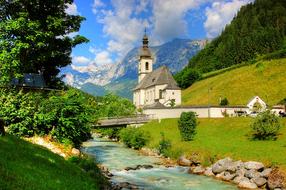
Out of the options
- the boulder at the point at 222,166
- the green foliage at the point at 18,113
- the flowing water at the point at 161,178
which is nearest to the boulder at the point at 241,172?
the boulder at the point at 222,166

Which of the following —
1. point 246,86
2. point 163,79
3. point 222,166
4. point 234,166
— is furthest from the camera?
point 163,79

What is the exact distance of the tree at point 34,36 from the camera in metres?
35.1

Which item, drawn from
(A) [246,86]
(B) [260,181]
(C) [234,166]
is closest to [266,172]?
(B) [260,181]

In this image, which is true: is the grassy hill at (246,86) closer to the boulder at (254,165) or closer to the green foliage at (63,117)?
the boulder at (254,165)

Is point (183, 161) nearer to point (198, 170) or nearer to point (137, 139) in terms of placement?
point (198, 170)

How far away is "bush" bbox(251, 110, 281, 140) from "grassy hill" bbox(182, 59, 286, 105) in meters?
55.3

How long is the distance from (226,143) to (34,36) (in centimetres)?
2987

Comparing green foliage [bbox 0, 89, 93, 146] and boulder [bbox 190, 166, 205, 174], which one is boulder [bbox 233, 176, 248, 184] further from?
green foliage [bbox 0, 89, 93, 146]

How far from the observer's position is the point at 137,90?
156125mm

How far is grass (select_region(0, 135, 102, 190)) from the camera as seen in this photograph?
1677 centimetres

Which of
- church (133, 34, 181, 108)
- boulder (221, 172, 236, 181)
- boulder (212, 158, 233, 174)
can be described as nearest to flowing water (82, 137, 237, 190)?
boulder (221, 172, 236, 181)

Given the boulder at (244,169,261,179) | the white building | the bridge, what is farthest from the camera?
the white building

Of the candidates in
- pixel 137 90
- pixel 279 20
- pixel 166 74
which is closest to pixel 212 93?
pixel 166 74

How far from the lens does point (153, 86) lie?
135375mm
